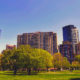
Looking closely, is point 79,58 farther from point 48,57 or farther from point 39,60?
point 39,60

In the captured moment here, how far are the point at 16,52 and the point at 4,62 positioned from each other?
9235mm

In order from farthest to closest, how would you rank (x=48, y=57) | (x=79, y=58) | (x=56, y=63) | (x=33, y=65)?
(x=79, y=58), (x=56, y=63), (x=48, y=57), (x=33, y=65)

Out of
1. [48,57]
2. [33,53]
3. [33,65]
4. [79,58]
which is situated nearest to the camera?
[33,65]

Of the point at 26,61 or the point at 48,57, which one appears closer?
the point at 26,61

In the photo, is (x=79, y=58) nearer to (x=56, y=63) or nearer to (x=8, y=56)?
(x=56, y=63)

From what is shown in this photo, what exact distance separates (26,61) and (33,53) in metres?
6.03

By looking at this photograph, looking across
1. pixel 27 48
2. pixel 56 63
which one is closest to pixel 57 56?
pixel 56 63

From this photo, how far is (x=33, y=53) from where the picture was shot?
2859 inches

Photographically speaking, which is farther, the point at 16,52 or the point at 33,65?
Result: the point at 16,52

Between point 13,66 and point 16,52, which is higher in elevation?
point 16,52

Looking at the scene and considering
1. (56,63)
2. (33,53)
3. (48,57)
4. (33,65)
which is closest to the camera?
(33,65)

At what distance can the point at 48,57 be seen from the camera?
9594 cm

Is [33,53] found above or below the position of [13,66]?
above

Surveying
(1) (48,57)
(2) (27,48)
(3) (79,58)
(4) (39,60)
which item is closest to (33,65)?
(4) (39,60)
